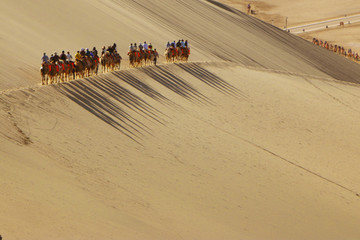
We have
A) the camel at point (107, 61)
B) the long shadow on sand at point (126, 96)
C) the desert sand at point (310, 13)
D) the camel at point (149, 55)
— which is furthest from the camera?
the desert sand at point (310, 13)

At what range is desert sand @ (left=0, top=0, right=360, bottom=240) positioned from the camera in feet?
51.6

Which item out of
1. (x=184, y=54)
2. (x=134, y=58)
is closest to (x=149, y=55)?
(x=134, y=58)

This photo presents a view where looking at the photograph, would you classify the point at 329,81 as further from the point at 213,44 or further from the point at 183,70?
the point at 183,70

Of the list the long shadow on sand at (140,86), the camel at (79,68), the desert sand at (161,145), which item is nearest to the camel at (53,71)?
the desert sand at (161,145)

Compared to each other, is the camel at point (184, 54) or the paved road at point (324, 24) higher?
the paved road at point (324, 24)

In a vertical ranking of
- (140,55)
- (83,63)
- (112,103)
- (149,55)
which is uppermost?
(149,55)

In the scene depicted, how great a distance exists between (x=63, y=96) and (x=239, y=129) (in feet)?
22.9

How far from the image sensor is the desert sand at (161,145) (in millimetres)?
15727

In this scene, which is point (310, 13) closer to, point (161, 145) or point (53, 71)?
point (53, 71)

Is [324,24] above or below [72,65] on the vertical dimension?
above

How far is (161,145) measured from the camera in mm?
21328

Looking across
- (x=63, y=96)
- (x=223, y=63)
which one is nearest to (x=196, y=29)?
(x=223, y=63)

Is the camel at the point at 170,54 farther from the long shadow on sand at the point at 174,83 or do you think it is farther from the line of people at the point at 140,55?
the long shadow on sand at the point at 174,83

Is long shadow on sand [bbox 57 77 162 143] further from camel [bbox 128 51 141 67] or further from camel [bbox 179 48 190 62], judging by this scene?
camel [bbox 179 48 190 62]
